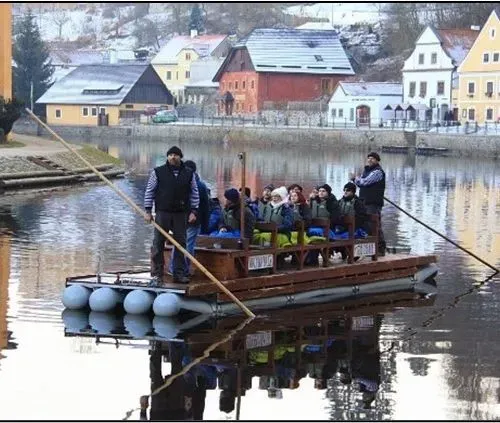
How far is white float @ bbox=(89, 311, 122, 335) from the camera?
684 inches

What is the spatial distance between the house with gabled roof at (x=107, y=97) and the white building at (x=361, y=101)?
22.2 meters

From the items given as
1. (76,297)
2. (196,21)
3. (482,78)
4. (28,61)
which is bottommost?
(76,297)

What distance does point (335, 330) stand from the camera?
18.0 m

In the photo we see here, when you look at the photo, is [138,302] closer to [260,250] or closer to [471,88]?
[260,250]

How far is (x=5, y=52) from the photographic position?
55.2m

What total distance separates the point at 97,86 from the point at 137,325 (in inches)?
4201

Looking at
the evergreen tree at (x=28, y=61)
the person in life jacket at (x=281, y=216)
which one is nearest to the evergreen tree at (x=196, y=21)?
the evergreen tree at (x=28, y=61)

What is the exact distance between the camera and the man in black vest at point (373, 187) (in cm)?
2256

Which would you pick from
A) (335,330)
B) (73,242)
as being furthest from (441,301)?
(73,242)

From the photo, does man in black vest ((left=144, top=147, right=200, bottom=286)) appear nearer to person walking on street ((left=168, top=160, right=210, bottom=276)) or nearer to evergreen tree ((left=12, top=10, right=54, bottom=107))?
person walking on street ((left=168, top=160, right=210, bottom=276))

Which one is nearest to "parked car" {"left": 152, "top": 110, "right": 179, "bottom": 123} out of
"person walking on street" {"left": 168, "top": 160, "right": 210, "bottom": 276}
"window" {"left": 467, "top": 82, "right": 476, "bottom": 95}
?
"window" {"left": 467, "top": 82, "right": 476, "bottom": 95}

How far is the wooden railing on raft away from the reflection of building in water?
4.55 meters

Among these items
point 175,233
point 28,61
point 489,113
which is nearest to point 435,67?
point 489,113

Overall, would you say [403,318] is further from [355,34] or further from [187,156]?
[355,34]
